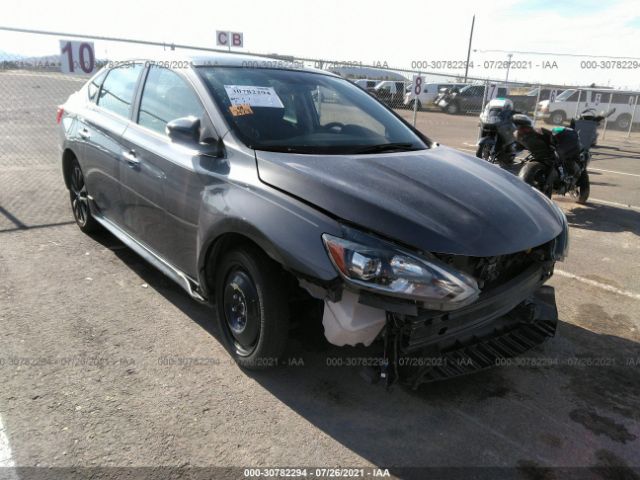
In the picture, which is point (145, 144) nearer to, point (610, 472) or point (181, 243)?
point (181, 243)

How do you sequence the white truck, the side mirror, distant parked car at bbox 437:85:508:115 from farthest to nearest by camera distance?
distant parked car at bbox 437:85:508:115 < the white truck < the side mirror

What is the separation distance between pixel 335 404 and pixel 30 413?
61.9 inches

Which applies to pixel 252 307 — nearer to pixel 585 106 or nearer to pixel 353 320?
pixel 353 320

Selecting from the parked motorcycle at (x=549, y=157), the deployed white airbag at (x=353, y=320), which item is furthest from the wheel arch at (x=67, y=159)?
the parked motorcycle at (x=549, y=157)

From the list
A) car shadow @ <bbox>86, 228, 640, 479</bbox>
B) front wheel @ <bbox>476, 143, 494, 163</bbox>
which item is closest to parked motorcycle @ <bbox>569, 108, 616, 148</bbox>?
front wheel @ <bbox>476, 143, 494, 163</bbox>

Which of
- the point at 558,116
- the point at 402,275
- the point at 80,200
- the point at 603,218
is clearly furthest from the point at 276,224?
the point at 558,116

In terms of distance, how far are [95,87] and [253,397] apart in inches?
135

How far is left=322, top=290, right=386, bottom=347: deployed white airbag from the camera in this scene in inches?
89.4

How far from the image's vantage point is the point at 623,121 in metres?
21.5

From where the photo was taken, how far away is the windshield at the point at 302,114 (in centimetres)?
302

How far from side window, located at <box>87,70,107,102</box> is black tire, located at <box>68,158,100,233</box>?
63cm

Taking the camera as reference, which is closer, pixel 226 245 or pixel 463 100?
pixel 226 245

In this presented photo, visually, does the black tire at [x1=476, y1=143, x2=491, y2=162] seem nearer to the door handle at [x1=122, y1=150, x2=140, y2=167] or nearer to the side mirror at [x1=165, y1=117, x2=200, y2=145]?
the door handle at [x1=122, y1=150, x2=140, y2=167]

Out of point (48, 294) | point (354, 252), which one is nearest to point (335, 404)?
point (354, 252)
